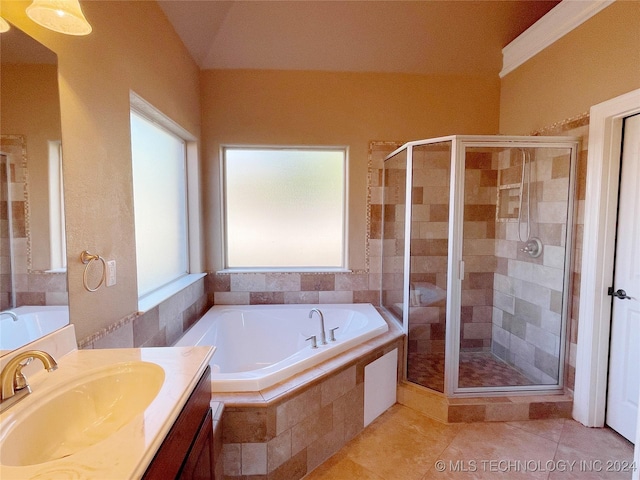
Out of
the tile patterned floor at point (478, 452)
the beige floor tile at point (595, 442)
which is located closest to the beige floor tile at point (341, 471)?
the tile patterned floor at point (478, 452)

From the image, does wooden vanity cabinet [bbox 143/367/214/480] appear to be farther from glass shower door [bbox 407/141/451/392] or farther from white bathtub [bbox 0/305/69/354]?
glass shower door [bbox 407/141/451/392]

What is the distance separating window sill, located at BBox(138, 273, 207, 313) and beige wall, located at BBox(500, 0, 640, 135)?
9.82 ft

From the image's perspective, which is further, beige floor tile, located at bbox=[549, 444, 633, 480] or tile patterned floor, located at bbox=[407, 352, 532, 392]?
tile patterned floor, located at bbox=[407, 352, 532, 392]

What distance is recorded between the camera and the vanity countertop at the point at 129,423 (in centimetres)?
62

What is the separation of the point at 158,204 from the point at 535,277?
2.95m

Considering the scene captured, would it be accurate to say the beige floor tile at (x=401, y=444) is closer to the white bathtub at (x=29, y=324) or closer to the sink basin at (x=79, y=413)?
the sink basin at (x=79, y=413)

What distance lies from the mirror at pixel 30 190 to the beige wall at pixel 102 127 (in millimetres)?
58

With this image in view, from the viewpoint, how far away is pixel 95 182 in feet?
4.60

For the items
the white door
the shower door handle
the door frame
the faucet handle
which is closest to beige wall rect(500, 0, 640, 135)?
the door frame

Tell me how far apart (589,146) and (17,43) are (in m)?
2.86

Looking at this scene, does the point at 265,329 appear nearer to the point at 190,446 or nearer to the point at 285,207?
the point at 285,207

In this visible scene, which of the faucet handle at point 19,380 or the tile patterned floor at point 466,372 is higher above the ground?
the faucet handle at point 19,380

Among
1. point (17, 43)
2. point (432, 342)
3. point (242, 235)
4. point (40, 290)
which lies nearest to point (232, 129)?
point (242, 235)

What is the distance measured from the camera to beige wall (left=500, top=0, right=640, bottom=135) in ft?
5.74
